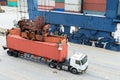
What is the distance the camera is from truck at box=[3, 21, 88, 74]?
17391 mm

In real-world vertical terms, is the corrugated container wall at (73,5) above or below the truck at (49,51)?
above

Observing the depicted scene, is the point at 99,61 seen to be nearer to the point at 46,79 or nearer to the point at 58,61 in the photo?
the point at 58,61

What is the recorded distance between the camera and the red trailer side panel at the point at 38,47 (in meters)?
18.0

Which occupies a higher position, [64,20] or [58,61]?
[64,20]

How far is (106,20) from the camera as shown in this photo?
22.7 meters

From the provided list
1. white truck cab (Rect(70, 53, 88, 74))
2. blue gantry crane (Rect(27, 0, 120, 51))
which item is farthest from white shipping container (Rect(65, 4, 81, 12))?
white truck cab (Rect(70, 53, 88, 74))

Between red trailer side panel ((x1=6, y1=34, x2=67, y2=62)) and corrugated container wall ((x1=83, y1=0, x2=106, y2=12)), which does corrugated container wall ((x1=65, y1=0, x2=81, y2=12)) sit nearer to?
corrugated container wall ((x1=83, y1=0, x2=106, y2=12))

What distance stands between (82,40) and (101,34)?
2239mm

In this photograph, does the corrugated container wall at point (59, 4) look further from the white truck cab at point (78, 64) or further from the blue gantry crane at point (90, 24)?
the white truck cab at point (78, 64)

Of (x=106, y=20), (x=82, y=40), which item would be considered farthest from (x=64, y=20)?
(x=106, y=20)

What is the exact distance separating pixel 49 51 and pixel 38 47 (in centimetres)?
110

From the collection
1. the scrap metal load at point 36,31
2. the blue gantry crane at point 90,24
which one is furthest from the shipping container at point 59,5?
the scrap metal load at point 36,31

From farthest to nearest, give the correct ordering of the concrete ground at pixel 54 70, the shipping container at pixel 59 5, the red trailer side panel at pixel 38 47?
the shipping container at pixel 59 5 → the red trailer side panel at pixel 38 47 → the concrete ground at pixel 54 70

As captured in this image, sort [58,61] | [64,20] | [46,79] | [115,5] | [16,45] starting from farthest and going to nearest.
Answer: [64,20] < [115,5] < [16,45] < [58,61] < [46,79]
